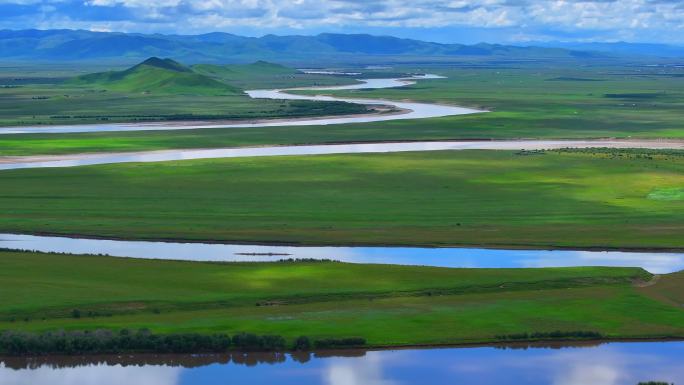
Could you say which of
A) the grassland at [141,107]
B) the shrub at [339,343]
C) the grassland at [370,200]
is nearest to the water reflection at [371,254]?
the grassland at [370,200]

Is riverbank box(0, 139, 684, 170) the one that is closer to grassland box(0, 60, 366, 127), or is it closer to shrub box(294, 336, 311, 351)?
grassland box(0, 60, 366, 127)

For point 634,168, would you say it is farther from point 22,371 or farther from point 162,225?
point 22,371

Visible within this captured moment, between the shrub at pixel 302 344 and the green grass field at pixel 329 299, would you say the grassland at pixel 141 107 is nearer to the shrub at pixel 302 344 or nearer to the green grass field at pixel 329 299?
the green grass field at pixel 329 299

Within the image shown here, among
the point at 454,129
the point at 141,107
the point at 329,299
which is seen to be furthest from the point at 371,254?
the point at 141,107

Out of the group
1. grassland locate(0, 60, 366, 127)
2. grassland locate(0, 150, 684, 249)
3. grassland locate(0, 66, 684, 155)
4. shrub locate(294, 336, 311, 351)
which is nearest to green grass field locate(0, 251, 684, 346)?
shrub locate(294, 336, 311, 351)

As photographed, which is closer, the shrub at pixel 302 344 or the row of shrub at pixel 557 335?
the shrub at pixel 302 344

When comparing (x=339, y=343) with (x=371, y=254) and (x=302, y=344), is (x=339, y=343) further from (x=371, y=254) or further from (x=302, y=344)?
(x=371, y=254)
